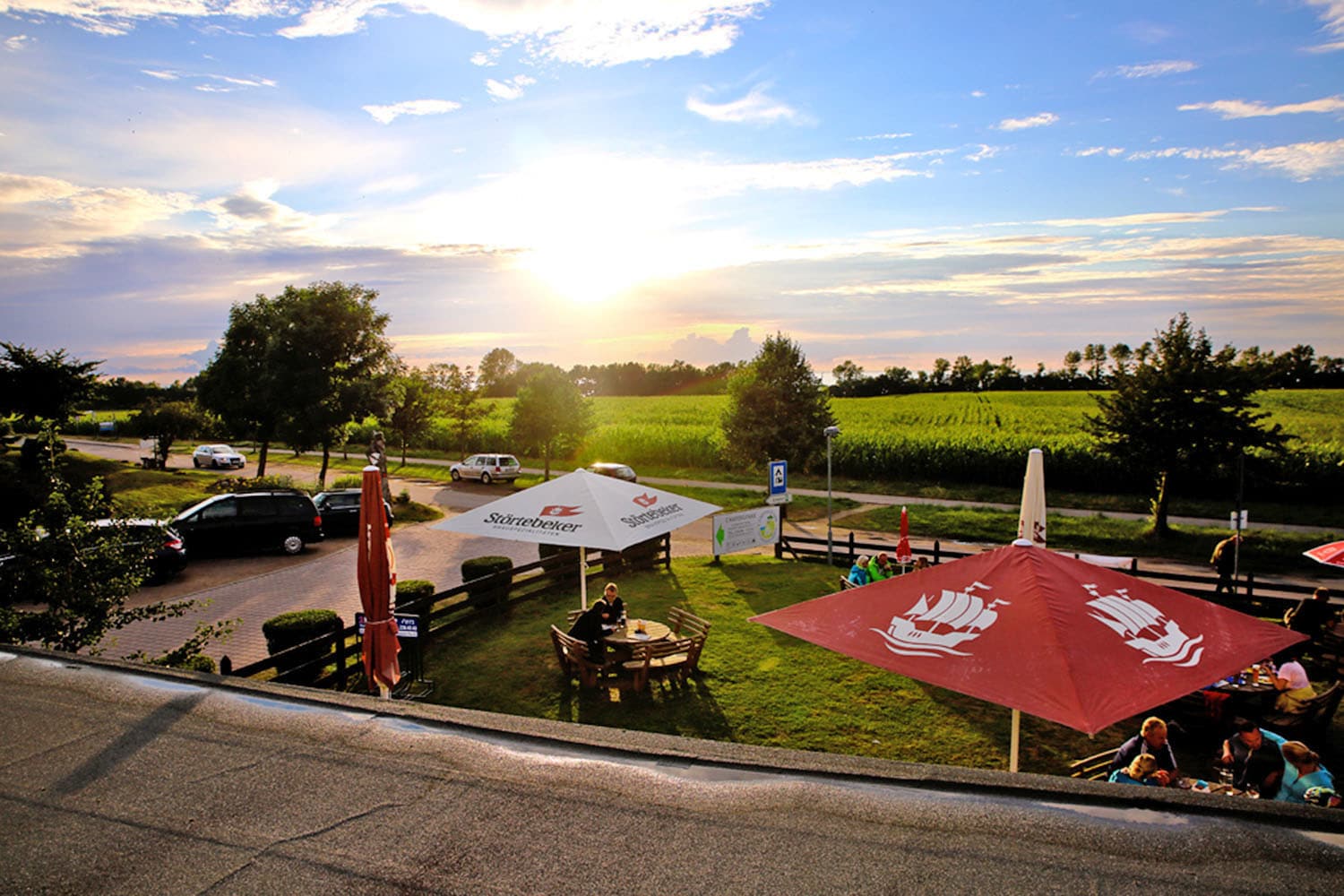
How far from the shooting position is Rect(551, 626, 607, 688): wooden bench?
401 inches

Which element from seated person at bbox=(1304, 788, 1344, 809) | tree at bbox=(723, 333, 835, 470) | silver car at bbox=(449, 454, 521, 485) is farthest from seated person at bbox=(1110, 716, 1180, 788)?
silver car at bbox=(449, 454, 521, 485)

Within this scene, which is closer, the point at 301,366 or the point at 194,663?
the point at 194,663

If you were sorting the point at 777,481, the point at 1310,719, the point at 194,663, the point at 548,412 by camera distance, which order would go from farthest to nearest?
the point at 548,412 < the point at 777,481 < the point at 194,663 < the point at 1310,719

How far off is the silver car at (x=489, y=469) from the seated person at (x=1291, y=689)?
31.4 m

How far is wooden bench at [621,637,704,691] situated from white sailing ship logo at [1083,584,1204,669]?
5.71m

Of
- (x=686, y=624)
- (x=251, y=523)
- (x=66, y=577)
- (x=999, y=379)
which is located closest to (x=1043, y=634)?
(x=686, y=624)

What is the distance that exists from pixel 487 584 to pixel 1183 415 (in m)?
21.0

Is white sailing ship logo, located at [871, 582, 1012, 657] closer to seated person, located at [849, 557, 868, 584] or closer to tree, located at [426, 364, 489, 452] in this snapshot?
seated person, located at [849, 557, 868, 584]

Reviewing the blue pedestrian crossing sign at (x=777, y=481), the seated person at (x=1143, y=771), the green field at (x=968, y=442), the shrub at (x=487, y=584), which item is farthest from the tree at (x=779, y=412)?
the seated person at (x=1143, y=771)

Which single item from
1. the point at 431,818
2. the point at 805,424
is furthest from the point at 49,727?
the point at 805,424

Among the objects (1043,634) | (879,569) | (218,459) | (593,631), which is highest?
(1043,634)

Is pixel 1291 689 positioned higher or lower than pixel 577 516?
lower

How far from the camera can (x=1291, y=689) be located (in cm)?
880

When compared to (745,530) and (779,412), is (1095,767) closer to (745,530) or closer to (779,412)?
(745,530)
